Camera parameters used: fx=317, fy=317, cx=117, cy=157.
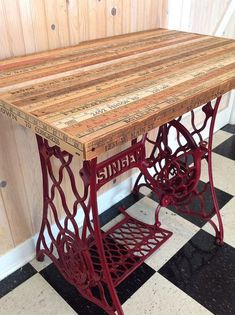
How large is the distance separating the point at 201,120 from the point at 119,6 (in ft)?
3.79

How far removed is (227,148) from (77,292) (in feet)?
4.72

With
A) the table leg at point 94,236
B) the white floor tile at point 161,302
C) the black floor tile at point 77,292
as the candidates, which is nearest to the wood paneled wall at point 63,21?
the table leg at point 94,236

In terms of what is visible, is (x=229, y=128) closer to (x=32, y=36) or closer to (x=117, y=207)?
(x=117, y=207)

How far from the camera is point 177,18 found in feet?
5.20

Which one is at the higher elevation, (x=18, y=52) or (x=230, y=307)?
(x=18, y=52)

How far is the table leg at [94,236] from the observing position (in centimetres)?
92

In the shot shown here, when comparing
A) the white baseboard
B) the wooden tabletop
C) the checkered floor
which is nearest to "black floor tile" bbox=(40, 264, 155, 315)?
the checkered floor

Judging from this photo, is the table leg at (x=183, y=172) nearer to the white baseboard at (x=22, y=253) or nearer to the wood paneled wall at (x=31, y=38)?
the white baseboard at (x=22, y=253)

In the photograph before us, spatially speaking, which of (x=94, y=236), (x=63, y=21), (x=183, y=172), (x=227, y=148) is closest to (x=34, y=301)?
(x=94, y=236)

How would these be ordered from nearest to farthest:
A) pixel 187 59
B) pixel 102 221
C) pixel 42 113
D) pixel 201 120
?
pixel 42 113 → pixel 187 59 → pixel 102 221 → pixel 201 120

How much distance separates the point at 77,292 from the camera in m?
1.22

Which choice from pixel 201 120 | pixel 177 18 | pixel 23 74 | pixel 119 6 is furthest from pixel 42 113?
pixel 201 120

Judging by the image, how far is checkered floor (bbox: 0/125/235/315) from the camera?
1.16m

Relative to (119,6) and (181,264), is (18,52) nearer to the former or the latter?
(119,6)
